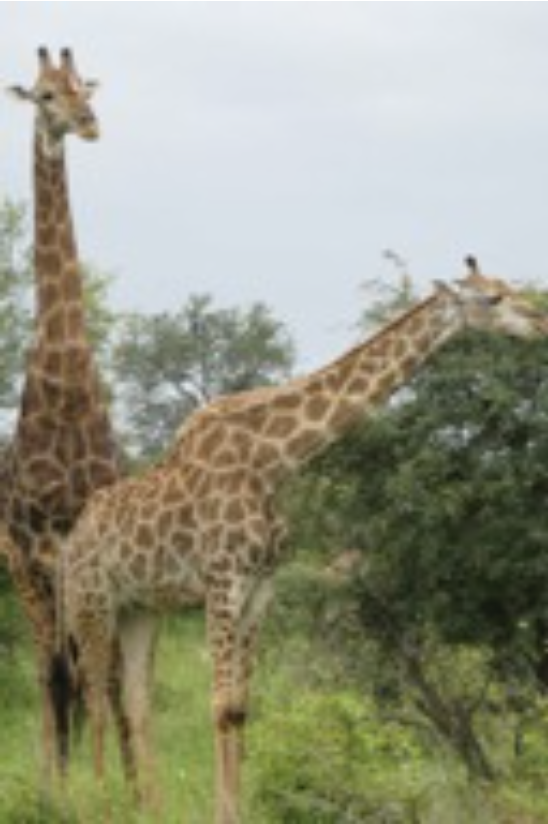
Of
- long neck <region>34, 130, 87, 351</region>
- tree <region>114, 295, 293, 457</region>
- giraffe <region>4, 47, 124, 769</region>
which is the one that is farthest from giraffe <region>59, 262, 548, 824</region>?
tree <region>114, 295, 293, 457</region>

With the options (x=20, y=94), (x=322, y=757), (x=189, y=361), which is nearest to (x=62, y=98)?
(x=20, y=94)

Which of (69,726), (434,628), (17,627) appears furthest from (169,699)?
(434,628)

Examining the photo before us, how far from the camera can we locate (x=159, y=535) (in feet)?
39.5

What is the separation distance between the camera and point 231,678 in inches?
455

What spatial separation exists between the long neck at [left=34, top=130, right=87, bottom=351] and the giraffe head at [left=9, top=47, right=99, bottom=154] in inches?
13.9

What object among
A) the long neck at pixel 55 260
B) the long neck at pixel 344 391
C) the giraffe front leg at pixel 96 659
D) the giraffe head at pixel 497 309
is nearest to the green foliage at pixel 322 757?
the giraffe front leg at pixel 96 659

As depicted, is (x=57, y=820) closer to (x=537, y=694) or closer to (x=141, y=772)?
(x=141, y=772)

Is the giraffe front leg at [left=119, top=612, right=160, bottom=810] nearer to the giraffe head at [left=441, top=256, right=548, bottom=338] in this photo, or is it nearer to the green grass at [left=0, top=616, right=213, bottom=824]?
the green grass at [left=0, top=616, right=213, bottom=824]

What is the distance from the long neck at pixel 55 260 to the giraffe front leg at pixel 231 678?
2.45 metres

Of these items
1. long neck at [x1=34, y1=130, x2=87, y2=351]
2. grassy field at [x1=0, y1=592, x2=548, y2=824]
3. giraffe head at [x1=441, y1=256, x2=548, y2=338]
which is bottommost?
grassy field at [x1=0, y1=592, x2=548, y2=824]

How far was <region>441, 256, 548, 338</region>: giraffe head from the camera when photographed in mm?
11625

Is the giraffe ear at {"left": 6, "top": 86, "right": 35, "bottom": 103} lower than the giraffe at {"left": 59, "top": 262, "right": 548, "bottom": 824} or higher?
higher

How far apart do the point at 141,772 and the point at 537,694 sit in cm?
189

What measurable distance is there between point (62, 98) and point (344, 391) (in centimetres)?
240
